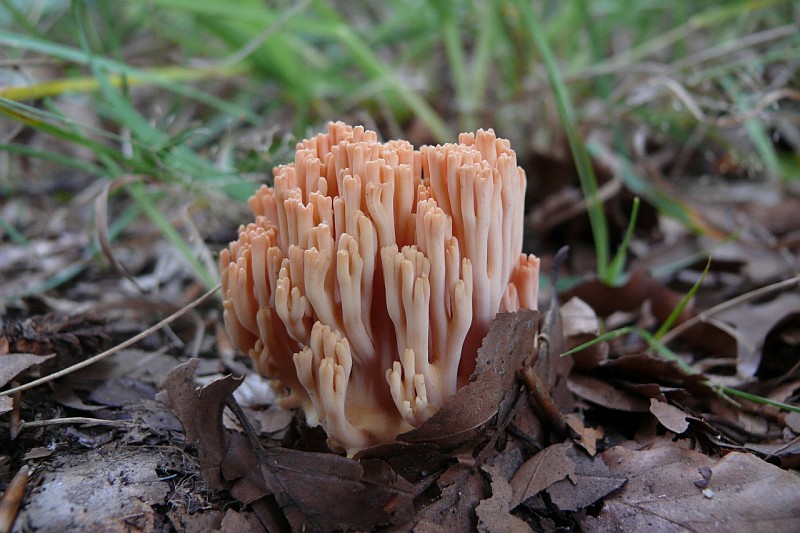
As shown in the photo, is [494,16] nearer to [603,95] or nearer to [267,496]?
[603,95]

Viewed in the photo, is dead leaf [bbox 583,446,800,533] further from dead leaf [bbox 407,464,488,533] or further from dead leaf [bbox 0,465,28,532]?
dead leaf [bbox 0,465,28,532]

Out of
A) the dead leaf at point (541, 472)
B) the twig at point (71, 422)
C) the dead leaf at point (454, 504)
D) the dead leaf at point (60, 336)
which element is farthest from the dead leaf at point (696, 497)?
the dead leaf at point (60, 336)

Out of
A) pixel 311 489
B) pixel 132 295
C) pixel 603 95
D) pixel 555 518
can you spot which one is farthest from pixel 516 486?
pixel 603 95

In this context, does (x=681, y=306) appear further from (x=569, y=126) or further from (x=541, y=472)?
(x=569, y=126)

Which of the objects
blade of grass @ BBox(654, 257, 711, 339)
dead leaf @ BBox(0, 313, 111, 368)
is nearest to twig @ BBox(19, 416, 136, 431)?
dead leaf @ BBox(0, 313, 111, 368)

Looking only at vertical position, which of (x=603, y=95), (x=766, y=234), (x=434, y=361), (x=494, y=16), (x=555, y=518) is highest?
(x=494, y=16)

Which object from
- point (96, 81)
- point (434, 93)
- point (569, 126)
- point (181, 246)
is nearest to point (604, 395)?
point (569, 126)

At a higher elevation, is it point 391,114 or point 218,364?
point 391,114
